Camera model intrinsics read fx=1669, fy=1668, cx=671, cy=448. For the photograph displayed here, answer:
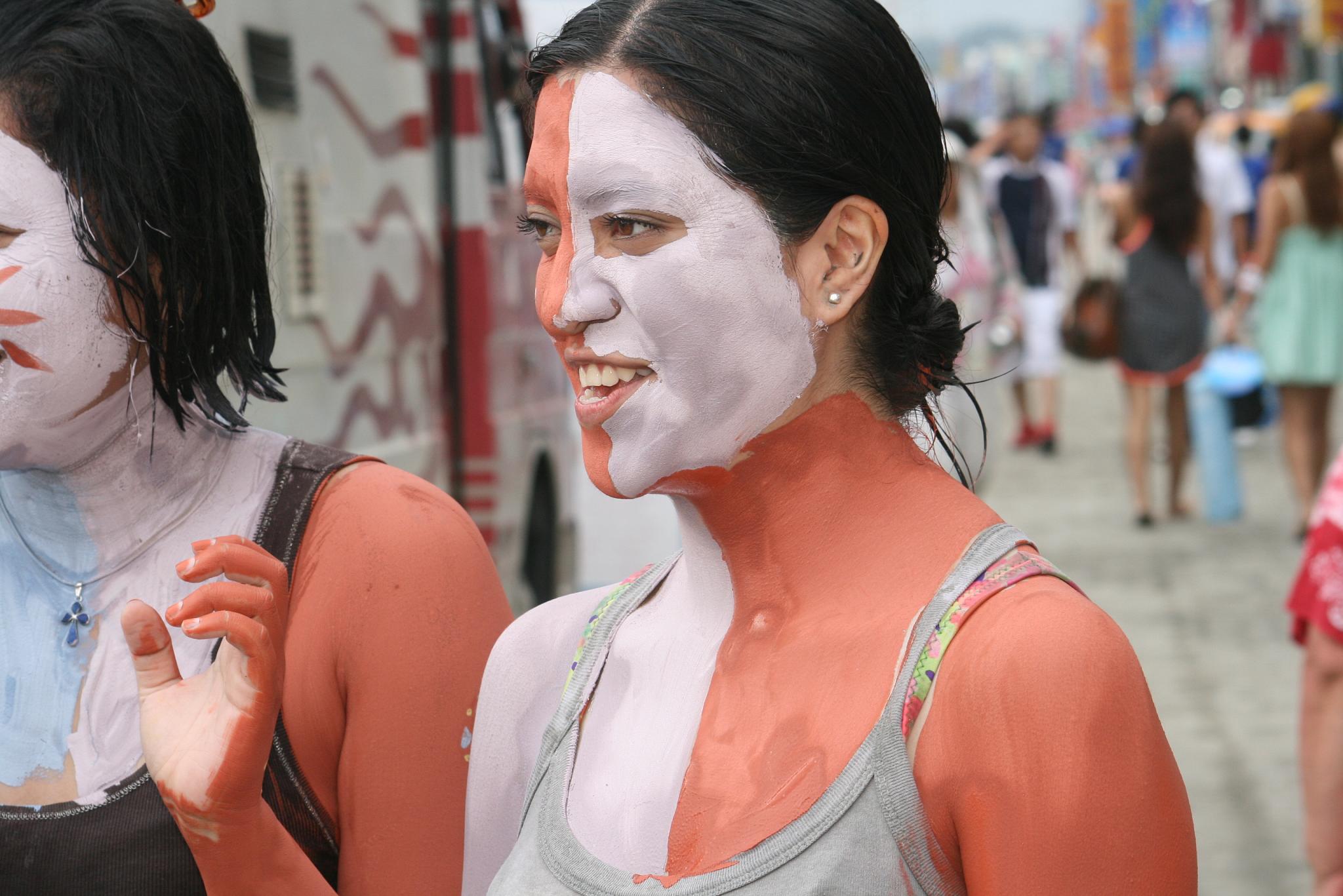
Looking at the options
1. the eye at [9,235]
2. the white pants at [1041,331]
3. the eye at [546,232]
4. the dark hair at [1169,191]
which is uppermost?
the eye at [9,235]

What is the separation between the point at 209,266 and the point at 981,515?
0.90 metres

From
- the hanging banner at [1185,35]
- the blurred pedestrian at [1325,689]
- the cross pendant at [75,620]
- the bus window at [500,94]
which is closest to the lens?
the cross pendant at [75,620]

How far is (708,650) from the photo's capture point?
156cm

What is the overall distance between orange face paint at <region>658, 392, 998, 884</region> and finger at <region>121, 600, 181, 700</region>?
49 cm

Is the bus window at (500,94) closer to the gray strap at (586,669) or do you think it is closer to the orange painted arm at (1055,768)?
the gray strap at (586,669)

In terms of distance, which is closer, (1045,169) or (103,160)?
(103,160)

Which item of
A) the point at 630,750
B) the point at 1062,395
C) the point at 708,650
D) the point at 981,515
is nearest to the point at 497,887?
the point at 630,750

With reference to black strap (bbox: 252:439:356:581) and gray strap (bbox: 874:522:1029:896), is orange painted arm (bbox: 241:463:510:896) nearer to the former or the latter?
black strap (bbox: 252:439:356:581)

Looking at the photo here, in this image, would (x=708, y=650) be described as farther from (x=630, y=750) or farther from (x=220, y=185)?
(x=220, y=185)

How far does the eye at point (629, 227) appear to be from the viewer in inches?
58.0

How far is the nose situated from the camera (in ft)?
4.87

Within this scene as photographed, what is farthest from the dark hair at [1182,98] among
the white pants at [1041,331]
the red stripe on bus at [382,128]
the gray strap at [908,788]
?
the gray strap at [908,788]

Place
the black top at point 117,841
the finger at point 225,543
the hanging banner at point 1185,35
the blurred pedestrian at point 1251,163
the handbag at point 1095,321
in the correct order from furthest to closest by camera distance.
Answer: the hanging banner at point 1185,35 < the blurred pedestrian at point 1251,163 < the handbag at point 1095,321 < the black top at point 117,841 < the finger at point 225,543

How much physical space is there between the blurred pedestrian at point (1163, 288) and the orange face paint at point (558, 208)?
6.83 metres
